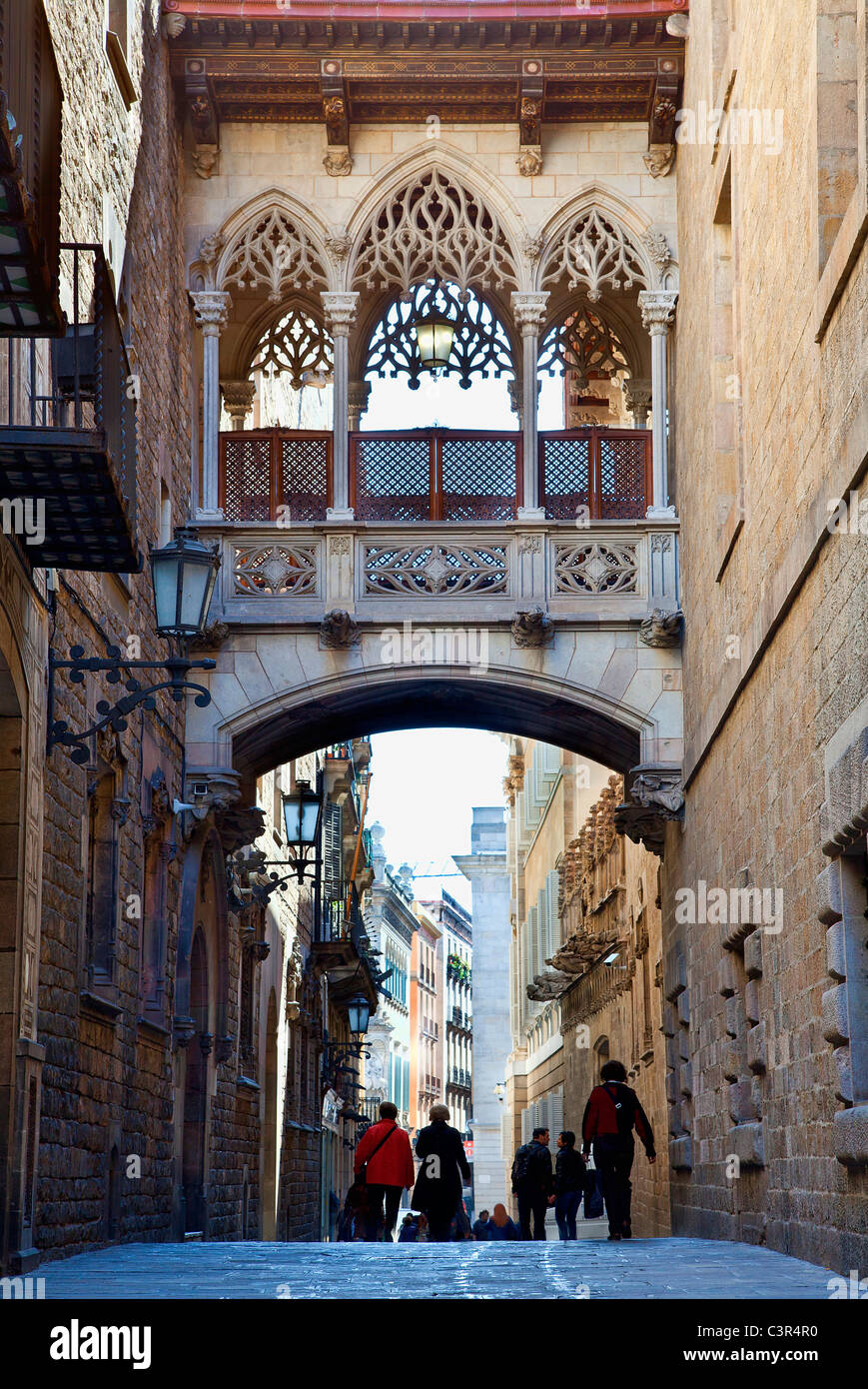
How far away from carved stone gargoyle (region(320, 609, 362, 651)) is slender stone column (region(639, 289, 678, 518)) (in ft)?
8.94

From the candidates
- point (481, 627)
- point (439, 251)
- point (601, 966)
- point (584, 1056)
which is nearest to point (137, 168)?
point (439, 251)

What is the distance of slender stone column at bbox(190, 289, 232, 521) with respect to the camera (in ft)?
54.3

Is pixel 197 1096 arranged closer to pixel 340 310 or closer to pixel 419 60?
pixel 340 310

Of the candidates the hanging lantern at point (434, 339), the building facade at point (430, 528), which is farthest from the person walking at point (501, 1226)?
the hanging lantern at point (434, 339)

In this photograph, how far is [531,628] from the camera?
15875 millimetres

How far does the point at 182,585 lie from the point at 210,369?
6499 millimetres

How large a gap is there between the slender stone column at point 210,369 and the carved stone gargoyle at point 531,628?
2888 millimetres

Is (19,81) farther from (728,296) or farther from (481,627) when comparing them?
(481,627)

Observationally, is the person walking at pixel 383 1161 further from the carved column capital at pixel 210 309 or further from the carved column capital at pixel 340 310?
the carved column capital at pixel 210 309

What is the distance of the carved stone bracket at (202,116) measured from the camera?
643 inches

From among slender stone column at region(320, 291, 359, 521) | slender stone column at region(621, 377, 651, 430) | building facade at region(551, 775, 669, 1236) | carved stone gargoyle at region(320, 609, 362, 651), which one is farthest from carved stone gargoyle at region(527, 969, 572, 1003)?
slender stone column at region(320, 291, 359, 521)

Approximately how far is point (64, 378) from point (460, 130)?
8.29 metres

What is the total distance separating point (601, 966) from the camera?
26.2 metres

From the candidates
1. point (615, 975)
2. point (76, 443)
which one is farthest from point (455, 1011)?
point (76, 443)
